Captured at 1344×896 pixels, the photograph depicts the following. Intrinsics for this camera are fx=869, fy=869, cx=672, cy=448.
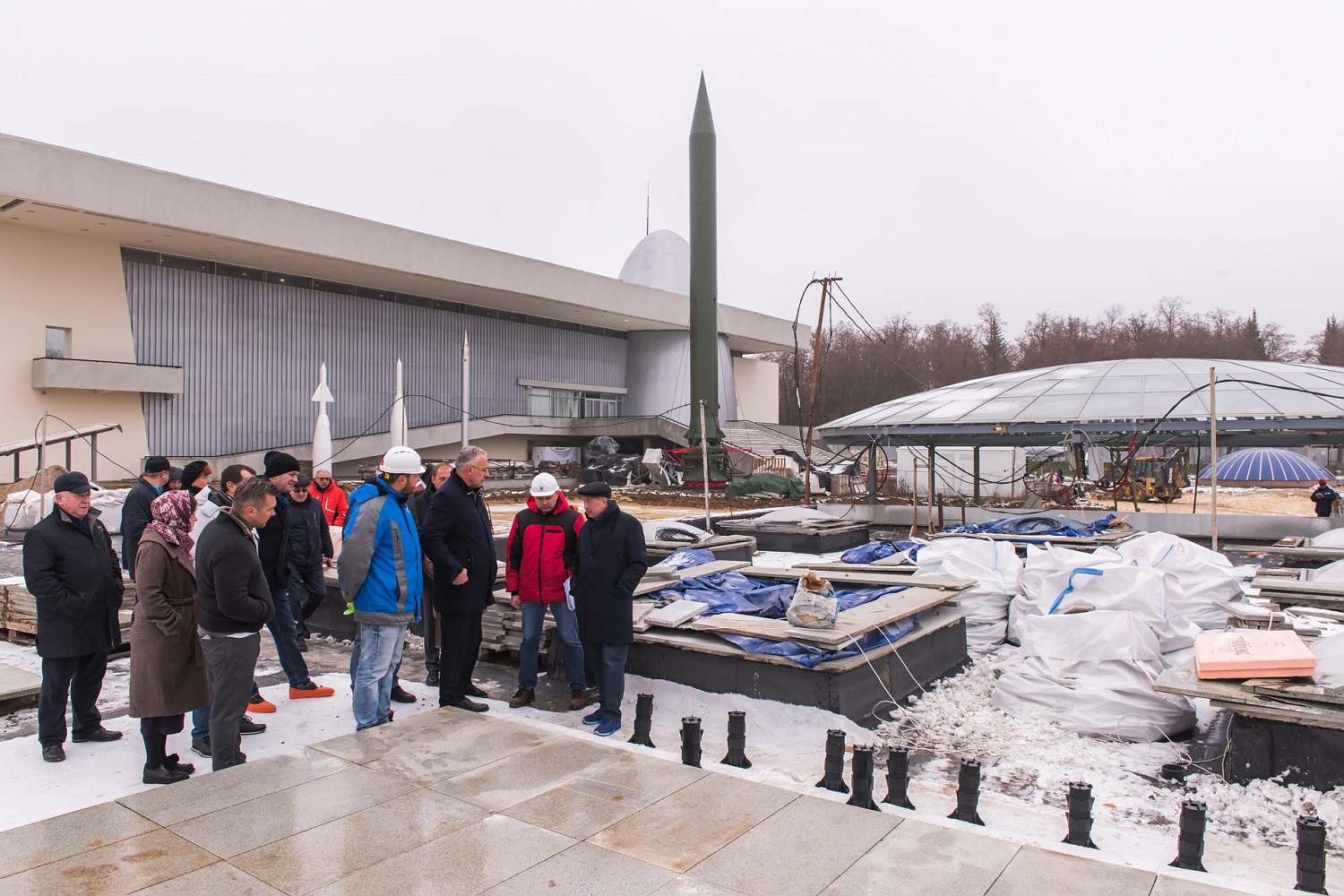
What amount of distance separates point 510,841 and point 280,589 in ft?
12.5

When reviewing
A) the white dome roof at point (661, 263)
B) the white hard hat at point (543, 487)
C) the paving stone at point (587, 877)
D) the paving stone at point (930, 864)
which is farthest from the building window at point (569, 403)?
the paving stone at point (930, 864)

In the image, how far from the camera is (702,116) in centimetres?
3166

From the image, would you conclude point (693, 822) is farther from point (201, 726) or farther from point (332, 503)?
point (332, 503)

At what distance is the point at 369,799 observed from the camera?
442 centimetres

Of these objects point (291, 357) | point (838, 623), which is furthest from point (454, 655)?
point (291, 357)

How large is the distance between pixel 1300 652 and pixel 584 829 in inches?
180

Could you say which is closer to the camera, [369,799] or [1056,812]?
[369,799]

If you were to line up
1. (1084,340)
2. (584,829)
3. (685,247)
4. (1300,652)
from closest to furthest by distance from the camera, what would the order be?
(584,829), (1300,652), (685,247), (1084,340)

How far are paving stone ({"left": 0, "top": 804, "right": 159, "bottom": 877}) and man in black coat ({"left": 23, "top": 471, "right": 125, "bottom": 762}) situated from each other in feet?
4.35

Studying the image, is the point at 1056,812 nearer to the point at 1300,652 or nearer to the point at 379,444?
the point at 1300,652

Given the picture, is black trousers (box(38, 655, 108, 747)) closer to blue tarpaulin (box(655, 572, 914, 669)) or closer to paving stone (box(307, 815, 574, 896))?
paving stone (box(307, 815, 574, 896))

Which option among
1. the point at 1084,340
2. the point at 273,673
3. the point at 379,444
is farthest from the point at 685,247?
the point at 273,673

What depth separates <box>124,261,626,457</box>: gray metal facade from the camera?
30.0m

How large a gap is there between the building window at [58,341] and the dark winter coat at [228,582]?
27.9m
